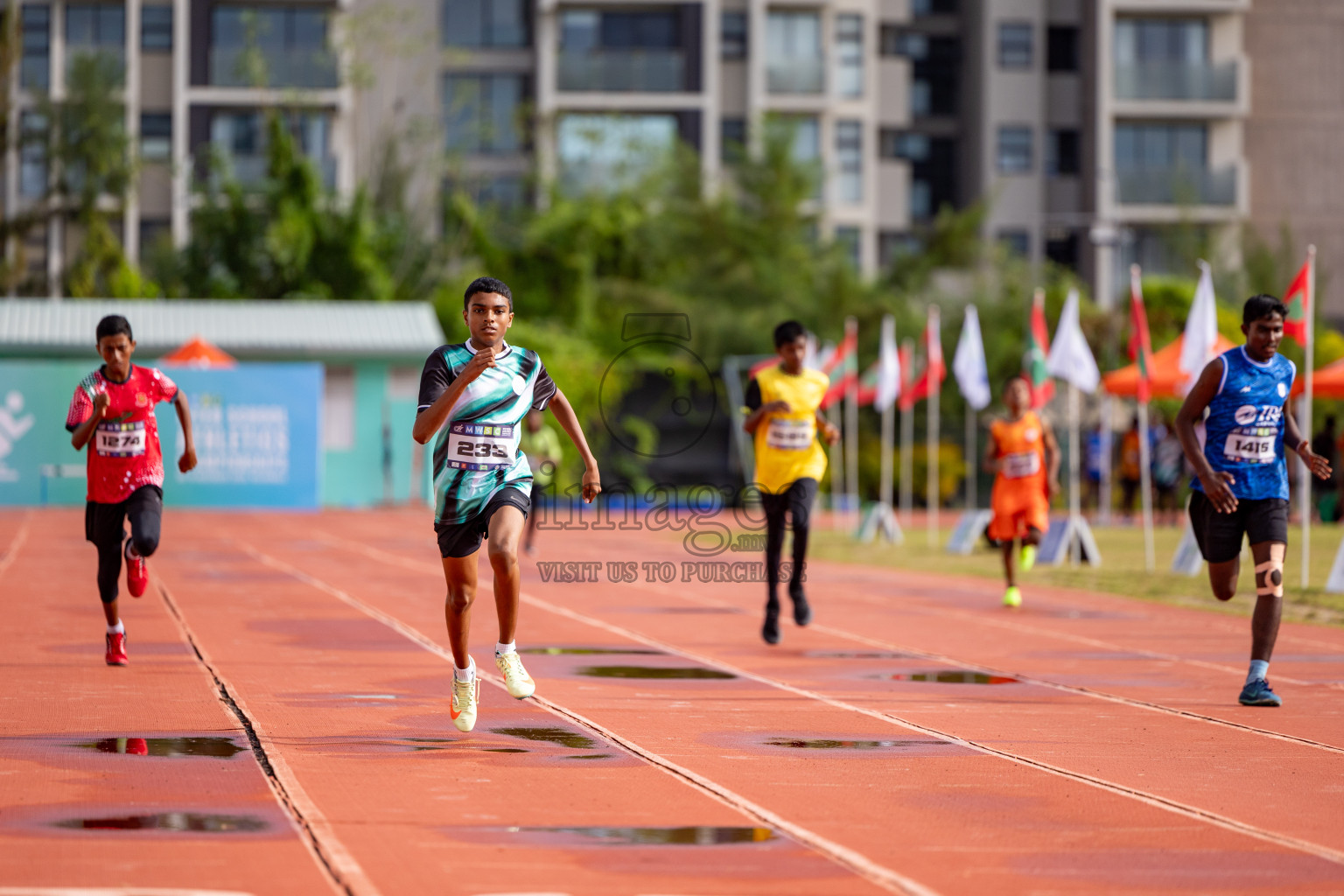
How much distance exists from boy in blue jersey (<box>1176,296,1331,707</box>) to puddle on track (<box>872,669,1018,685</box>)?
152 centimetres

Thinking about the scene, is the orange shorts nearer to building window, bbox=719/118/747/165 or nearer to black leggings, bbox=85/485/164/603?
black leggings, bbox=85/485/164/603

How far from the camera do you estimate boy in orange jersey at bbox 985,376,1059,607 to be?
16406mm

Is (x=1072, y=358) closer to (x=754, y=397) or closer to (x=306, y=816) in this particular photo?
(x=754, y=397)

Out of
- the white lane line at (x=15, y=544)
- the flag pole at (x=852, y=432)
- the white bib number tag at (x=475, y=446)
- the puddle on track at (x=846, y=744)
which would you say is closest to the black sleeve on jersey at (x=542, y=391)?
the white bib number tag at (x=475, y=446)

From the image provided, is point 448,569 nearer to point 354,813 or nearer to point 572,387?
point 354,813

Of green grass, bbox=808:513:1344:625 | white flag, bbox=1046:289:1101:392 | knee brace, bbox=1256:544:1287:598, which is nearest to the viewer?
knee brace, bbox=1256:544:1287:598

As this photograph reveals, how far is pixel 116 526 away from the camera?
Result: 10641 millimetres

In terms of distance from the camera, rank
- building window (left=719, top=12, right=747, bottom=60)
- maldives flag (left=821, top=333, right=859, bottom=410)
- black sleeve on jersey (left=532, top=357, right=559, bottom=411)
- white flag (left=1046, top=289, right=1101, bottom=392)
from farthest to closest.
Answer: building window (left=719, top=12, right=747, bottom=60) < maldives flag (left=821, top=333, right=859, bottom=410) < white flag (left=1046, top=289, right=1101, bottom=392) < black sleeve on jersey (left=532, top=357, right=559, bottom=411)

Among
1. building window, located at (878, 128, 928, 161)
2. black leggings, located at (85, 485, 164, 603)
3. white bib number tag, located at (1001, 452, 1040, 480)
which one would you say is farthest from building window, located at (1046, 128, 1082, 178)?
black leggings, located at (85, 485, 164, 603)

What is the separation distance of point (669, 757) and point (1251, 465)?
12.1 feet

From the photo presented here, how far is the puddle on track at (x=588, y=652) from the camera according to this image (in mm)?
11992

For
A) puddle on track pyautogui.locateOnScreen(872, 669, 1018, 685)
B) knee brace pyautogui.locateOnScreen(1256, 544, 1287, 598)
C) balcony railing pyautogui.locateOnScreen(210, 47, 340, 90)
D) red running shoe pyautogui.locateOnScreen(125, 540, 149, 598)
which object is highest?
balcony railing pyautogui.locateOnScreen(210, 47, 340, 90)

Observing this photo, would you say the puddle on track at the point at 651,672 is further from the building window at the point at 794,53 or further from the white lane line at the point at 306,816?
Answer: the building window at the point at 794,53

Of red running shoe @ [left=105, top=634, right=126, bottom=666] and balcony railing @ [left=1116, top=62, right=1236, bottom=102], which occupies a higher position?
balcony railing @ [left=1116, top=62, right=1236, bottom=102]
